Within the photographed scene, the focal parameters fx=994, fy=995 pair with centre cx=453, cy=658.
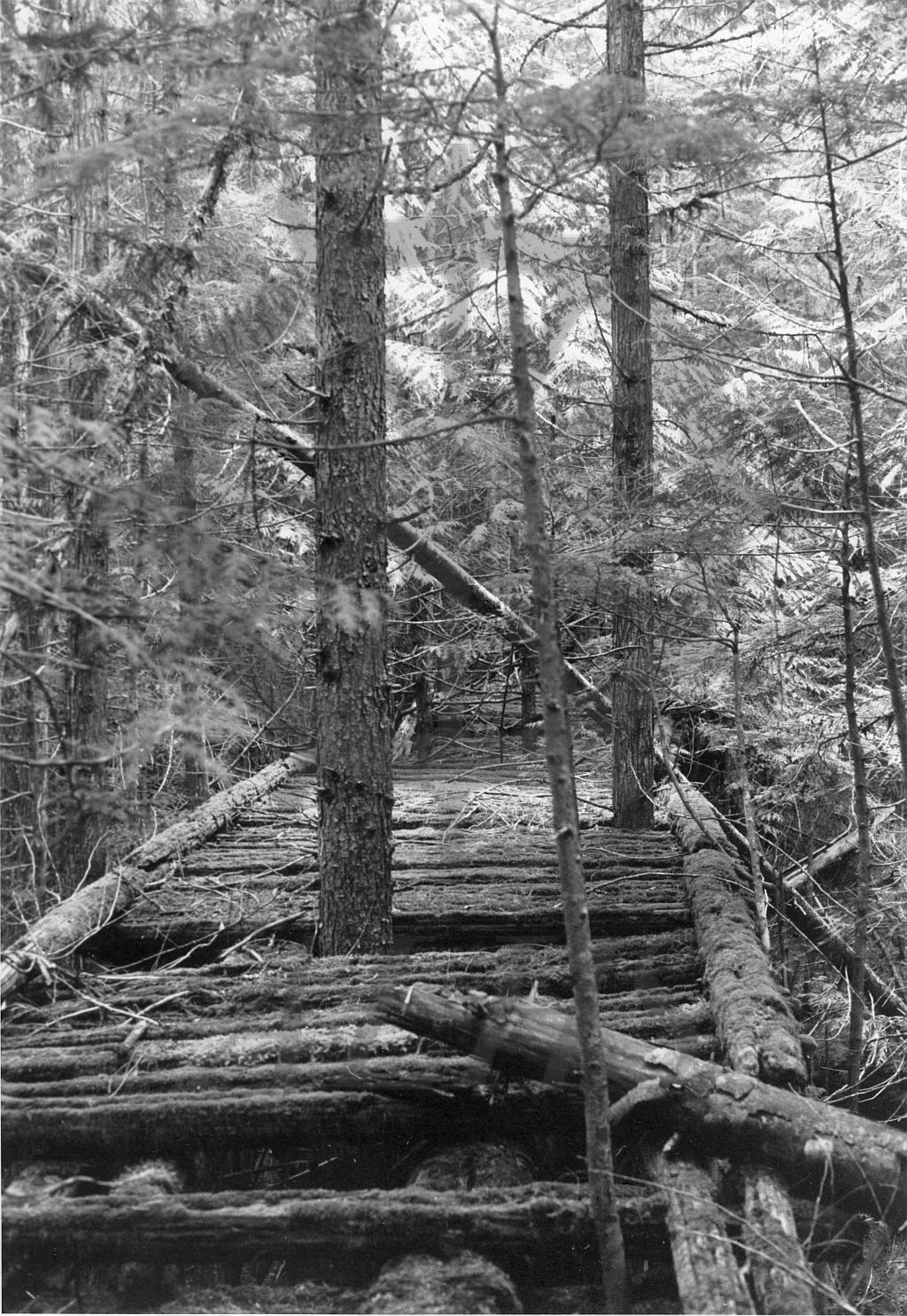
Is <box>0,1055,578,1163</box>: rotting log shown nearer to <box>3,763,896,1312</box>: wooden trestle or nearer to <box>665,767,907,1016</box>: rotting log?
<box>3,763,896,1312</box>: wooden trestle

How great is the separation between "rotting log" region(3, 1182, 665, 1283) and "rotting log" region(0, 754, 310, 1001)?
1.36 m

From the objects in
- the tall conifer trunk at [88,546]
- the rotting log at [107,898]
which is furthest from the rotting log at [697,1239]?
the rotting log at [107,898]

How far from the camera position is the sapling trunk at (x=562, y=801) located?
2.86 meters

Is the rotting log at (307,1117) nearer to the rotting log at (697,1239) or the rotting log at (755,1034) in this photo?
the rotting log at (697,1239)

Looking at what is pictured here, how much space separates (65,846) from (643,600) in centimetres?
354

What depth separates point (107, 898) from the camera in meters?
4.99

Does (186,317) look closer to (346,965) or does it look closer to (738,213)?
(346,965)

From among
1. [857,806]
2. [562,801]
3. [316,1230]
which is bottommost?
[316,1230]

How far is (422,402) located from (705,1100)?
7233 mm

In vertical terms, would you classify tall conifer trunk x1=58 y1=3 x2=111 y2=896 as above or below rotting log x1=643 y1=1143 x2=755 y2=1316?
above

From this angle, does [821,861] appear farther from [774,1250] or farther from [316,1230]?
[316,1230]

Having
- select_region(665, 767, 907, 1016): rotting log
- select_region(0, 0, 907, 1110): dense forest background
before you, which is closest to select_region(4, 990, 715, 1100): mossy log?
select_region(0, 0, 907, 1110): dense forest background

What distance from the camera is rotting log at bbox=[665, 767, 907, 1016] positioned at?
6.50 m

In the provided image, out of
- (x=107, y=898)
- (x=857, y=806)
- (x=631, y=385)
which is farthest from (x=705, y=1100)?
(x=631, y=385)
